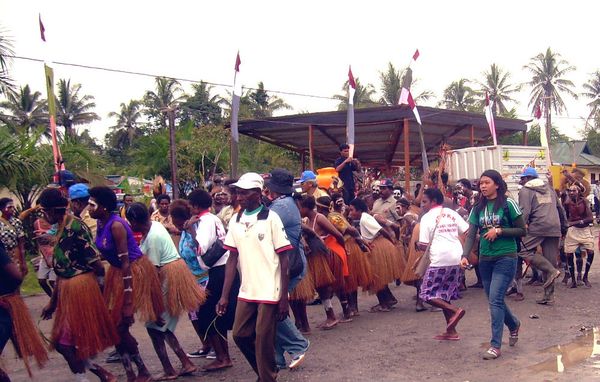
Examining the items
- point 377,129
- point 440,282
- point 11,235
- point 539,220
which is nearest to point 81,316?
point 11,235

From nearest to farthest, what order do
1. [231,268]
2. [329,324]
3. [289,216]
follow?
[231,268] → [289,216] → [329,324]

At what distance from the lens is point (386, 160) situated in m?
24.4

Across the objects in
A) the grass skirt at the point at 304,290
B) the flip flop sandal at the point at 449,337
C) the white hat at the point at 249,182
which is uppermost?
Answer: the white hat at the point at 249,182

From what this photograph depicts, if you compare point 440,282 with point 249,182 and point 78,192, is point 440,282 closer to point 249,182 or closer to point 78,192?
point 249,182

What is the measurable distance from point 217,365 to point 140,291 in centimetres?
119

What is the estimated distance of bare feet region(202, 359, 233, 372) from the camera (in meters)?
6.38

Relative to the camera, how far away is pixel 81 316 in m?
5.43

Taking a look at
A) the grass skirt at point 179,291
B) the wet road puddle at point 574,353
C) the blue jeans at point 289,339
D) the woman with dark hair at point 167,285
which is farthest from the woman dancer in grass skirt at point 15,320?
the wet road puddle at point 574,353

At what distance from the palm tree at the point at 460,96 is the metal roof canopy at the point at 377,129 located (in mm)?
31884

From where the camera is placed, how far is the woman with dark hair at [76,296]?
544 centimetres

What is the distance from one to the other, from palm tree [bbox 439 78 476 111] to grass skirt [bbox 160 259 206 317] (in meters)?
50.4

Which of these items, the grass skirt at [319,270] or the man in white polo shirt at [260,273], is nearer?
the man in white polo shirt at [260,273]

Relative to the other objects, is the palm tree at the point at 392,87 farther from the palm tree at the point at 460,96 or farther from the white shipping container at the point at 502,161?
the white shipping container at the point at 502,161

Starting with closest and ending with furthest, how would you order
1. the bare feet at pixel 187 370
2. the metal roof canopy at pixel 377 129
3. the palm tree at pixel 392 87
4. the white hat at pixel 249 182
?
the white hat at pixel 249 182, the bare feet at pixel 187 370, the metal roof canopy at pixel 377 129, the palm tree at pixel 392 87
